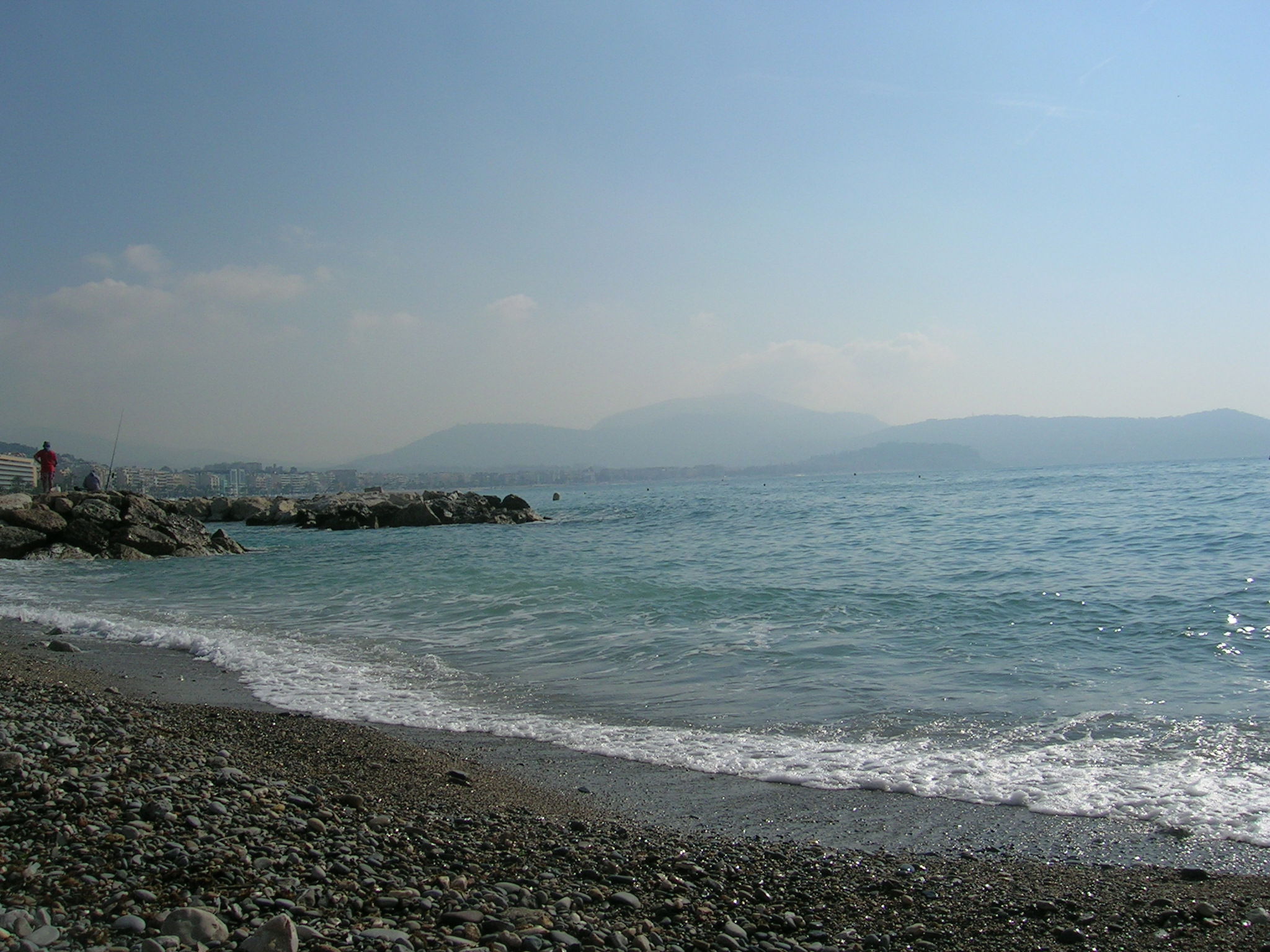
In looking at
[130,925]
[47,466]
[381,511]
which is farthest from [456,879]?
[381,511]

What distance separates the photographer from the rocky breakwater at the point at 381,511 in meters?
44.5

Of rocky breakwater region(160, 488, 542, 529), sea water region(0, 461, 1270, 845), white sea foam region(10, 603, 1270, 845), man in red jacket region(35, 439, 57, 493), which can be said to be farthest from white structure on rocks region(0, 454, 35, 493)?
white sea foam region(10, 603, 1270, 845)

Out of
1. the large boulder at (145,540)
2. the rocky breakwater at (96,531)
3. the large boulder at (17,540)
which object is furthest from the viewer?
the large boulder at (145,540)

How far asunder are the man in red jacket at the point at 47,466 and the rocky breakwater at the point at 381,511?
7602 millimetres

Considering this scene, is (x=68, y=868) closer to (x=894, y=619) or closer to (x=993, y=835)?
(x=993, y=835)

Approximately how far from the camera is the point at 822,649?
33.1 feet

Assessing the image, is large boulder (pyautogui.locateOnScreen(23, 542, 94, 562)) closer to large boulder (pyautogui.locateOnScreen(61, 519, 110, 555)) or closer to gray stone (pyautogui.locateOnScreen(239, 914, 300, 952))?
large boulder (pyautogui.locateOnScreen(61, 519, 110, 555))

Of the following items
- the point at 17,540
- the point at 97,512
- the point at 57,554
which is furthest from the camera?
the point at 97,512

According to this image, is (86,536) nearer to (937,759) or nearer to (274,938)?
(937,759)

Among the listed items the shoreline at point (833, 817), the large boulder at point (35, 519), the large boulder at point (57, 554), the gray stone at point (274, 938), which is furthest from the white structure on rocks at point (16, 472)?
the gray stone at point (274, 938)

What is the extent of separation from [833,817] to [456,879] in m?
2.56

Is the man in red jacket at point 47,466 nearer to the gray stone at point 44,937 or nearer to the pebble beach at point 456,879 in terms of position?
the pebble beach at point 456,879

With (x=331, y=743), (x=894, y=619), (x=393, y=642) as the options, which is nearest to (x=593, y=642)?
(x=393, y=642)

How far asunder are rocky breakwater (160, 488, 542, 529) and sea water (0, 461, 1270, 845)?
1992 cm
